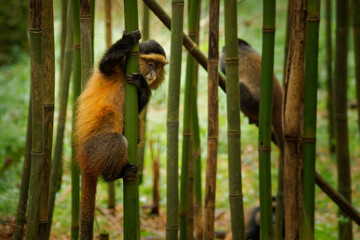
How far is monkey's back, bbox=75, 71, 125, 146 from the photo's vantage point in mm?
2686

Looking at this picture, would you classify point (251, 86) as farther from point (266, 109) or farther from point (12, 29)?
point (12, 29)

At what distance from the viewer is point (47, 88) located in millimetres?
2479

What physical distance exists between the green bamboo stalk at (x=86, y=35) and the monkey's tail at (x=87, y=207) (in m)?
0.64

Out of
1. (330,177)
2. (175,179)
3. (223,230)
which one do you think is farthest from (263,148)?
(330,177)

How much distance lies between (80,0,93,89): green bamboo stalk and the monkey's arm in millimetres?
80

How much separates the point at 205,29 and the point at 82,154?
8216mm

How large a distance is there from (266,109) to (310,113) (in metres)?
0.25

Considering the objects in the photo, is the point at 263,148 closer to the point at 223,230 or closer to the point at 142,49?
the point at 142,49

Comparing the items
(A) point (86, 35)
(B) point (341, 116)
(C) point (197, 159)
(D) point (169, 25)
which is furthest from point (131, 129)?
(B) point (341, 116)

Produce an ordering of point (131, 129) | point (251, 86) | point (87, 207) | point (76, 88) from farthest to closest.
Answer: point (251, 86) < point (76, 88) < point (87, 207) < point (131, 129)

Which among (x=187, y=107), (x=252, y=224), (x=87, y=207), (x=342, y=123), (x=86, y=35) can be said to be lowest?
(x=252, y=224)

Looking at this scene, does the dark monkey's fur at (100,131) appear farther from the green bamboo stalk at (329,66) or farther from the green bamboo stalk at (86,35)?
the green bamboo stalk at (329,66)

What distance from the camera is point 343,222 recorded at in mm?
3812

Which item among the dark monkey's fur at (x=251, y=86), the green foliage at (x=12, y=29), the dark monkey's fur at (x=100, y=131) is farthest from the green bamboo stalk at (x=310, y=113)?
the green foliage at (x=12, y=29)
